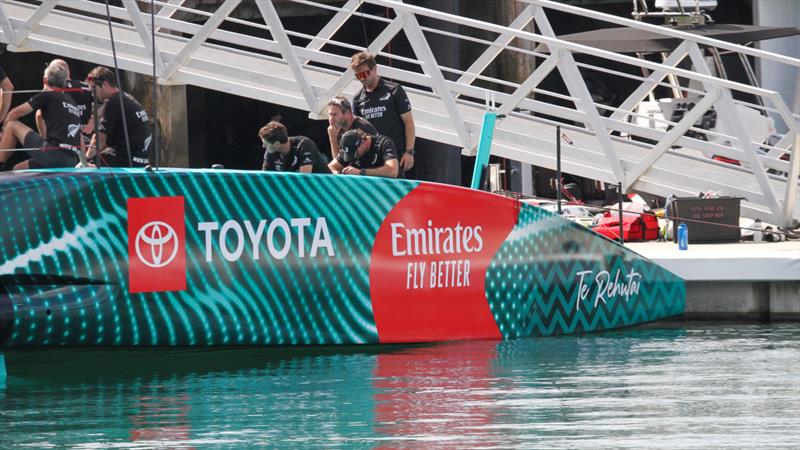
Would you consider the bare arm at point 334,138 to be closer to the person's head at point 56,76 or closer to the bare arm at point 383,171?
the bare arm at point 383,171

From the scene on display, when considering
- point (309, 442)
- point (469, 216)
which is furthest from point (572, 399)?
point (469, 216)

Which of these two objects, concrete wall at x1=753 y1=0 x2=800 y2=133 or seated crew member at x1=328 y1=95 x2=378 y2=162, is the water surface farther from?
concrete wall at x1=753 y1=0 x2=800 y2=133

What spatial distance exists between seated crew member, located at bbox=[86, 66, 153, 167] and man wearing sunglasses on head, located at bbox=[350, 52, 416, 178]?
A: 5.14 ft

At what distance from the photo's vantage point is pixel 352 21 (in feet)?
83.0

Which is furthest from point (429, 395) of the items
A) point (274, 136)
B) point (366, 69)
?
point (366, 69)

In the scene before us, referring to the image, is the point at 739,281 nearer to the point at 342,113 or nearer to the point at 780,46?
the point at 342,113

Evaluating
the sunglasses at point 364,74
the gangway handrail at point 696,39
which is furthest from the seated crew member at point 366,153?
the gangway handrail at point 696,39

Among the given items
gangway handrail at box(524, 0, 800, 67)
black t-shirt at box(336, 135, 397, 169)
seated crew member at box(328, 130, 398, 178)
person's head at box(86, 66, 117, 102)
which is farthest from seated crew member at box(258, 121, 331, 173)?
gangway handrail at box(524, 0, 800, 67)

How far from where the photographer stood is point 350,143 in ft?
32.8

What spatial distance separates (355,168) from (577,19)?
15959mm

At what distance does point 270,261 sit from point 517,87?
182 inches

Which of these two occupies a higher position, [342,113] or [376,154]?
[342,113]

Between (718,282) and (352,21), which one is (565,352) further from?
(352,21)

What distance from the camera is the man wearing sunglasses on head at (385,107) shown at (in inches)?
423
